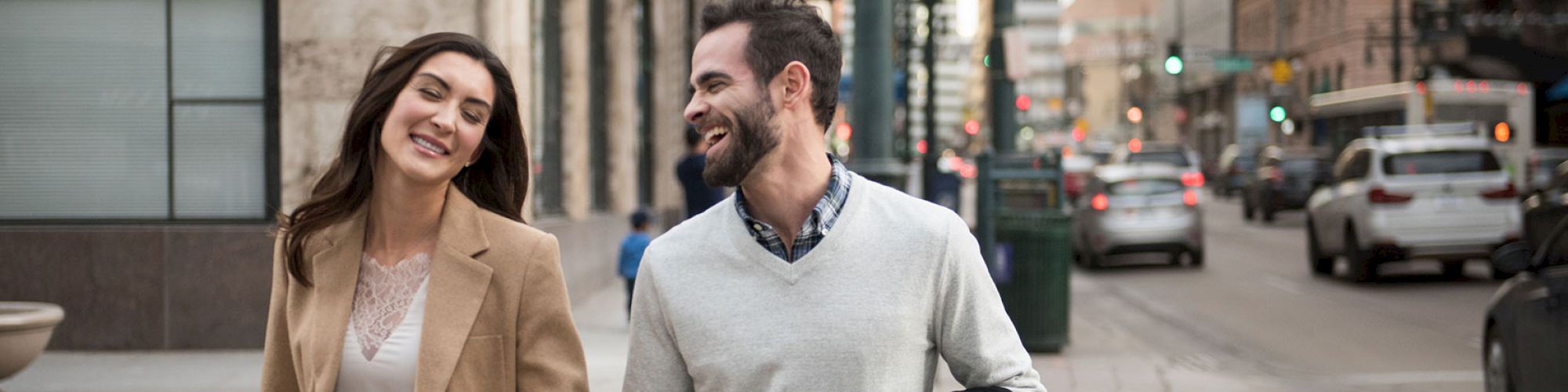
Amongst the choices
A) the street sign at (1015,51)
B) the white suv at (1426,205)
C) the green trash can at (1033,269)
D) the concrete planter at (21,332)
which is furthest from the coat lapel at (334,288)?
the white suv at (1426,205)

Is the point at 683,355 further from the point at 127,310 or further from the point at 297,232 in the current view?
the point at 127,310

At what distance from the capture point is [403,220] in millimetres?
3287

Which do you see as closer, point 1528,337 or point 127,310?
point 1528,337

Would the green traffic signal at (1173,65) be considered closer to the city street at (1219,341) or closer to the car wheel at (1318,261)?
the city street at (1219,341)

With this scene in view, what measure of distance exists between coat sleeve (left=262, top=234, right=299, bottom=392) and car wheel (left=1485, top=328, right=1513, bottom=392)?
22.0 ft

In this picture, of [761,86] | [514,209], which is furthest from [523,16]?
[761,86]

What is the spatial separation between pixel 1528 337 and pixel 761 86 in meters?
6.46

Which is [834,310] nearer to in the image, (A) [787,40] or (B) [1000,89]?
(A) [787,40]

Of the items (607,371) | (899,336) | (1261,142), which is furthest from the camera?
(1261,142)

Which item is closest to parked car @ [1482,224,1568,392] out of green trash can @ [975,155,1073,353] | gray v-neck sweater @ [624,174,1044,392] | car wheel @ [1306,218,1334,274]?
green trash can @ [975,155,1073,353]

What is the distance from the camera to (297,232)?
328cm

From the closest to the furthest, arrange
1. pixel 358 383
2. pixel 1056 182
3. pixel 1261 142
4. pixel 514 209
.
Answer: pixel 358 383 < pixel 514 209 < pixel 1056 182 < pixel 1261 142

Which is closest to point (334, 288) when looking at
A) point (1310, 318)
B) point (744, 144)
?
point (744, 144)

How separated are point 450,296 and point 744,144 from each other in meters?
0.88
